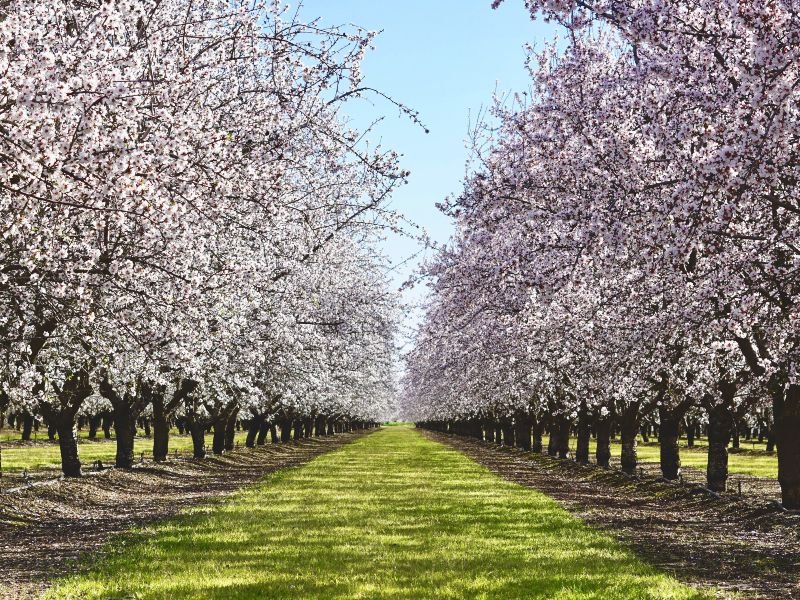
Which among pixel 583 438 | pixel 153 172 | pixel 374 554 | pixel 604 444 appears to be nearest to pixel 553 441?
pixel 583 438

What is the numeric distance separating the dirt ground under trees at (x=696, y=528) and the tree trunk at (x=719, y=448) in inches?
26.9

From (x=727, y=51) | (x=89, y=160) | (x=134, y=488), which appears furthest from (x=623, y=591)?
(x=134, y=488)

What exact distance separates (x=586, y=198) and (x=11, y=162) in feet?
27.0

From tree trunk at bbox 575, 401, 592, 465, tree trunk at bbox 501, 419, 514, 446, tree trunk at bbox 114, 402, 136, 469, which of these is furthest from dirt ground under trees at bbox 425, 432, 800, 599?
tree trunk at bbox 501, 419, 514, 446

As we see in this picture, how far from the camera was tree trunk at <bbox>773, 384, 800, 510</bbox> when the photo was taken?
64.7 feet

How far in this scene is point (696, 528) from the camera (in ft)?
61.2

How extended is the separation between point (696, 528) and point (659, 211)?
1022 centimetres

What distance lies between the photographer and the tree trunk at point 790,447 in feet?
64.7

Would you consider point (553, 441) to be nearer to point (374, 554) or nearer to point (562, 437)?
point (562, 437)

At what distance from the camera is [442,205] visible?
1734cm

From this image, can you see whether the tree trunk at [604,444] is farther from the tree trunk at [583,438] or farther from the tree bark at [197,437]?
the tree bark at [197,437]

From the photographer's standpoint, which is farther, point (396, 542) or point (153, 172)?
point (396, 542)

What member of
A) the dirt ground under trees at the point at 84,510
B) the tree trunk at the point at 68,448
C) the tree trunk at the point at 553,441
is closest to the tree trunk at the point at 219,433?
the dirt ground under trees at the point at 84,510

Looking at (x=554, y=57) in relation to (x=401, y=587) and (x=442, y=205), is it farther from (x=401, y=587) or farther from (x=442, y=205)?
(x=401, y=587)
